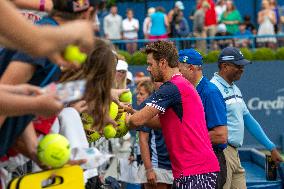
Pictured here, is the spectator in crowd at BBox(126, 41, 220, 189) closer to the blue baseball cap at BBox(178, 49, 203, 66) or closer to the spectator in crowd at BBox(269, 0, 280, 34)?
the blue baseball cap at BBox(178, 49, 203, 66)

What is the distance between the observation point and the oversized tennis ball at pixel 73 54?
3453 millimetres

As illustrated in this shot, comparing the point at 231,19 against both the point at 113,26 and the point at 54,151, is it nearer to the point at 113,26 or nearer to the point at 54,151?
the point at 113,26

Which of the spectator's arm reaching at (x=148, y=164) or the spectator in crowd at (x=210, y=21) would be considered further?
the spectator in crowd at (x=210, y=21)

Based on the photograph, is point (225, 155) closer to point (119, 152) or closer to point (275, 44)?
point (119, 152)

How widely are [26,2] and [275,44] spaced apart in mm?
15665

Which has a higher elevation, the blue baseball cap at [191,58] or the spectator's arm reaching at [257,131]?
the blue baseball cap at [191,58]

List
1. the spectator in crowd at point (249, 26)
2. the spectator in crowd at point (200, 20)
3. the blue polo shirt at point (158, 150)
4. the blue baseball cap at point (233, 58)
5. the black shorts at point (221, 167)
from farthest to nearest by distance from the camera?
the spectator in crowd at point (249, 26)
the spectator in crowd at point (200, 20)
the blue polo shirt at point (158, 150)
the blue baseball cap at point (233, 58)
the black shorts at point (221, 167)

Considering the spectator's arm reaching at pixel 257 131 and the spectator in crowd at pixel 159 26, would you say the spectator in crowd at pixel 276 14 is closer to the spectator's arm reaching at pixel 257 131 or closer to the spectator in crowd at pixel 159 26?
the spectator in crowd at pixel 159 26

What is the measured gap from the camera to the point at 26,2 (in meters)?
4.95

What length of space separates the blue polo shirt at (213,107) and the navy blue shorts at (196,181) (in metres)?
1.00

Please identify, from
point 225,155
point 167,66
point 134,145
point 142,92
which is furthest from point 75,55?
point 134,145

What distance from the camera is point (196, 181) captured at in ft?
22.9

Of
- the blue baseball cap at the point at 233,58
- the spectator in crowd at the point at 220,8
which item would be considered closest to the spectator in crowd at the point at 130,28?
the spectator in crowd at the point at 220,8

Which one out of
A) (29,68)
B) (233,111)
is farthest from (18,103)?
(233,111)
